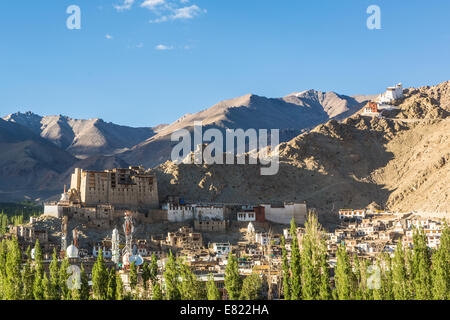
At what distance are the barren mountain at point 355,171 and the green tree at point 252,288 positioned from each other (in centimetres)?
4315

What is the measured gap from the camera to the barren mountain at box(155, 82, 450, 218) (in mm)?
97688

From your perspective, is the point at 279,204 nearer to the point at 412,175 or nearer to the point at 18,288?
the point at 412,175

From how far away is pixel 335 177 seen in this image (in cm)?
10969

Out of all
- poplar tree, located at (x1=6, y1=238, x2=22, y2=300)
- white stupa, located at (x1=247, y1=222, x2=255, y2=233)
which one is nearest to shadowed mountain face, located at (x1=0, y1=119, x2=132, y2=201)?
white stupa, located at (x1=247, y1=222, x2=255, y2=233)

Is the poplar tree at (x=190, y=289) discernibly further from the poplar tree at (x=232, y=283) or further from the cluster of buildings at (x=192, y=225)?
the cluster of buildings at (x=192, y=225)

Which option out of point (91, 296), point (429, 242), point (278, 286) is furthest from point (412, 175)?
point (91, 296)

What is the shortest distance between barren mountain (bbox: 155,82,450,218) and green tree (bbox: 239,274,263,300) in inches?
1699

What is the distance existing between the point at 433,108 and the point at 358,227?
162 feet

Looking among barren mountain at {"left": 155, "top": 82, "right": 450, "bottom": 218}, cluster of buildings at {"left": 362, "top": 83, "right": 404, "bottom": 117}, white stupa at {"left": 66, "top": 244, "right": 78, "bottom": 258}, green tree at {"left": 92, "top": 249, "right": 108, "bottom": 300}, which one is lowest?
green tree at {"left": 92, "top": 249, "right": 108, "bottom": 300}

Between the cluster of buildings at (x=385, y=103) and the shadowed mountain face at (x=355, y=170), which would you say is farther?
the cluster of buildings at (x=385, y=103)

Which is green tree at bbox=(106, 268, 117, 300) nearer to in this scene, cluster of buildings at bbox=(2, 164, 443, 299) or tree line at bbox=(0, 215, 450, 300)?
tree line at bbox=(0, 215, 450, 300)

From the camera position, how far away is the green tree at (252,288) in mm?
44919

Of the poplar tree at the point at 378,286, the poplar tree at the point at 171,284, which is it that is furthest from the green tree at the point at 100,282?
the poplar tree at the point at 378,286

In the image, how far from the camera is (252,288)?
47812mm
